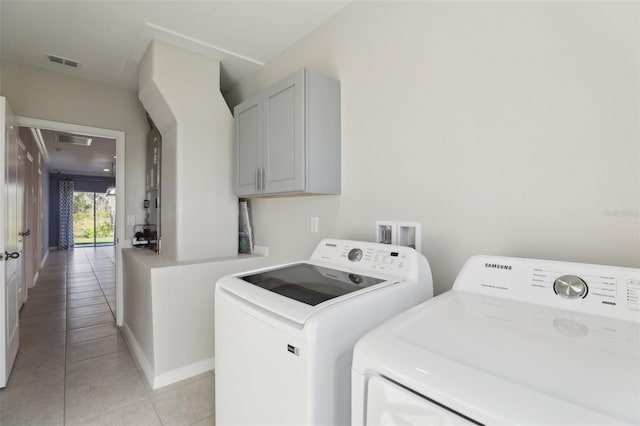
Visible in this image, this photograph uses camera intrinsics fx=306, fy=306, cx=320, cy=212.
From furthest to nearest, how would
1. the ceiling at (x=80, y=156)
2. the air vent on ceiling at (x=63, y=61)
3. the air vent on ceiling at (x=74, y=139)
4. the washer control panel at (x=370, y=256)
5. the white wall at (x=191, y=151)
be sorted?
the ceiling at (x=80, y=156), the air vent on ceiling at (x=74, y=139), the air vent on ceiling at (x=63, y=61), the white wall at (x=191, y=151), the washer control panel at (x=370, y=256)

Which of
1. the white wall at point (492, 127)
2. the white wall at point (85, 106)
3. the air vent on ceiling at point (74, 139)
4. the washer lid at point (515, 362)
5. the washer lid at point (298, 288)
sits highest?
the air vent on ceiling at point (74, 139)

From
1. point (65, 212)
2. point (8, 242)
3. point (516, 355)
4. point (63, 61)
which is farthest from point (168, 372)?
point (65, 212)

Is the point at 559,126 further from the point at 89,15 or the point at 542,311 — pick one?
the point at 89,15

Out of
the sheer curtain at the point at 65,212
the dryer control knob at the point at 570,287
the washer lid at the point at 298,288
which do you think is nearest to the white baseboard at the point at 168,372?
the washer lid at the point at 298,288

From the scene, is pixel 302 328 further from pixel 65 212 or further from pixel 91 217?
pixel 91 217

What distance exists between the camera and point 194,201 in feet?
8.21

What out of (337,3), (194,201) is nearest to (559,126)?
(337,3)

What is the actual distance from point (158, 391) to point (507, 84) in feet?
8.94

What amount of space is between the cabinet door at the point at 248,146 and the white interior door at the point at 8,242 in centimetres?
156

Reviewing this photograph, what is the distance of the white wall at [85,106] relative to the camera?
9.00 feet

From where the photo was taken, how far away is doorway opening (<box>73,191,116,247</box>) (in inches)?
419

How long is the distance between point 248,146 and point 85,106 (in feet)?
6.44

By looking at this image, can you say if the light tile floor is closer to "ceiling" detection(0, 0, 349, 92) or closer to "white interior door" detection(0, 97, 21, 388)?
"white interior door" detection(0, 97, 21, 388)

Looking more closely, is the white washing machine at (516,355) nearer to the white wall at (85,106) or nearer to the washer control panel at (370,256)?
the washer control panel at (370,256)
